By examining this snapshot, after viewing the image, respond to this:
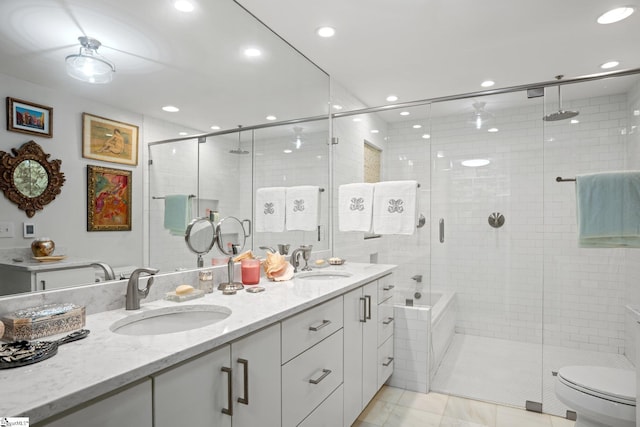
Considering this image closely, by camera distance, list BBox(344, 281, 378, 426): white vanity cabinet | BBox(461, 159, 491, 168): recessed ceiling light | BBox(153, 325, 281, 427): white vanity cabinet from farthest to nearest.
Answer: BBox(461, 159, 491, 168): recessed ceiling light → BBox(344, 281, 378, 426): white vanity cabinet → BBox(153, 325, 281, 427): white vanity cabinet

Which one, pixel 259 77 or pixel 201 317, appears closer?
pixel 201 317

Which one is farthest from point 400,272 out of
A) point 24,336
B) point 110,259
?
point 24,336

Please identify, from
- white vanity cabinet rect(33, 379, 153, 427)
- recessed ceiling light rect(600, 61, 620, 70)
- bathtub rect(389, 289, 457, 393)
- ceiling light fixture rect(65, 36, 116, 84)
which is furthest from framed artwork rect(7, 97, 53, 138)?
recessed ceiling light rect(600, 61, 620, 70)

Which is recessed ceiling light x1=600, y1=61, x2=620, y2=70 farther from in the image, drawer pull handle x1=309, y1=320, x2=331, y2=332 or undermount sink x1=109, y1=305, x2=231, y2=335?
undermount sink x1=109, y1=305, x2=231, y2=335

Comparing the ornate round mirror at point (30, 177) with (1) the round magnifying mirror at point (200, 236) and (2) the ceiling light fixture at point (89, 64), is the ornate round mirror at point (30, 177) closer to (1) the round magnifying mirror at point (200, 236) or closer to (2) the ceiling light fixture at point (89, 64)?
(2) the ceiling light fixture at point (89, 64)

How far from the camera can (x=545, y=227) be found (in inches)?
108

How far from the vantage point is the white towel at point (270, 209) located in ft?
7.77

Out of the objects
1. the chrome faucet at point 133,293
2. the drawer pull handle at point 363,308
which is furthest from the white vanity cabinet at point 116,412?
the drawer pull handle at point 363,308

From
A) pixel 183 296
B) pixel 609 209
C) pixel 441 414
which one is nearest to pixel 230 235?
pixel 183 296

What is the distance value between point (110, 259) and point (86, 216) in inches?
7.7

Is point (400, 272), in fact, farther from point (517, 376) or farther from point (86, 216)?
point (86, 216)

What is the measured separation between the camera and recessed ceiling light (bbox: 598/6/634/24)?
2098 mm

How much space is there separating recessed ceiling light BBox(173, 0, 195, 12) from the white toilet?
2698 mm

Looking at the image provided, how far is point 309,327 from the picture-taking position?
1538mm
